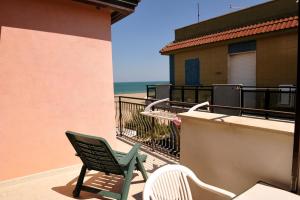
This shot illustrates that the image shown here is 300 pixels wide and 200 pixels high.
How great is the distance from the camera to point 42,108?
3.82m

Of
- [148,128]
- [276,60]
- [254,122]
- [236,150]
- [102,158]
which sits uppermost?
[276,60]

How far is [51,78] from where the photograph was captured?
3.88 metres

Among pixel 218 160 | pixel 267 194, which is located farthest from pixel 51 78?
pixel 267 194

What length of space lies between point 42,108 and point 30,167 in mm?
944

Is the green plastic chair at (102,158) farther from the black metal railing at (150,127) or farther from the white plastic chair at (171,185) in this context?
the black metal railing at (150,127)

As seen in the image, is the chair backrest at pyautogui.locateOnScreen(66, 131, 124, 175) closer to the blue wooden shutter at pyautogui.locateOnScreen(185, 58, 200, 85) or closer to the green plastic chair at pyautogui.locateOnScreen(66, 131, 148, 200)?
the green plastic chair at pyautogui.locateOnScreen(66, 131, 148, 200)

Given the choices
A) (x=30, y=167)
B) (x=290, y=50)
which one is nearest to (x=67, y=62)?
(x=30, y=167)

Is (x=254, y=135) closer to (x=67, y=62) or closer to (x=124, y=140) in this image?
(x=67, y=62)

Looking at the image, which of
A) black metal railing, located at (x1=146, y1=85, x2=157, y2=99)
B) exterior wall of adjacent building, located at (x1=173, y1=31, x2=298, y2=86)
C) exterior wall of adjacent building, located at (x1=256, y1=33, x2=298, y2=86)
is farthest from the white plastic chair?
black metal railing, located at (x1=146, y1=85, x2=157, y2=99)

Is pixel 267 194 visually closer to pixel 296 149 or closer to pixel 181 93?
pixel 296 149

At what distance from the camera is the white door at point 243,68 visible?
9.45 m

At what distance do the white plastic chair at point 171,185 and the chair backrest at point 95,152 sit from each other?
93 cm

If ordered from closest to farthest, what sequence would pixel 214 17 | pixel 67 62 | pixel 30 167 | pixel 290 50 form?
1. pixel 30 167
2. pixel 67 62
3. pixel 290 50
4. pixel 214 17

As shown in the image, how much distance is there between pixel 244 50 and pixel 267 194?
8.62 m
